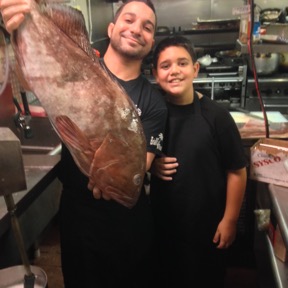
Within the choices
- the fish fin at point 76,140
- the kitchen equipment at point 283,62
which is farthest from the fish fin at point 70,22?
the kitchen equipment at point 283,62

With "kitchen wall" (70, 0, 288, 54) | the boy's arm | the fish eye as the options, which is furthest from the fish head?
"kitchen wall" (70, 0, 288, 54)

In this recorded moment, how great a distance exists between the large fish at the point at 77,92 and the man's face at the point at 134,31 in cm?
31

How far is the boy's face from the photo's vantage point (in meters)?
1.20

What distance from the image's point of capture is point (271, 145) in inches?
50.6

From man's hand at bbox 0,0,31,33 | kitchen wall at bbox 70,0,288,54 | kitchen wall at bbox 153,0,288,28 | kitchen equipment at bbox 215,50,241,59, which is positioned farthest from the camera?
kitchen wall at bbox 153,0,288,28

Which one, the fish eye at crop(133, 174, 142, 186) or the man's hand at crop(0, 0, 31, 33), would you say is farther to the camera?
the fish eye at crop(133, 174, 142, 186)

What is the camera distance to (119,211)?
1246mm

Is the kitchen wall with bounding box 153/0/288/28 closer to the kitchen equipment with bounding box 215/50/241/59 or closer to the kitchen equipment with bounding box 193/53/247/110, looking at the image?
the kitchen equipment with bounding box 215/50/241/59

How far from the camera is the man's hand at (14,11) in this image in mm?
653

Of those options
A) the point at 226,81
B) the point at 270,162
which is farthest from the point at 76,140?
the point at 226,81

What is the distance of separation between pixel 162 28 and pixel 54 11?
310 centimetres

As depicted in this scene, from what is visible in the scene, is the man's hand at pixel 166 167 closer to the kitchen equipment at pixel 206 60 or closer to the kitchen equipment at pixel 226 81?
the kitchen equipment at pixel 226 81

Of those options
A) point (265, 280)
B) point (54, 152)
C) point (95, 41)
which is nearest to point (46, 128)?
point (54, 152)

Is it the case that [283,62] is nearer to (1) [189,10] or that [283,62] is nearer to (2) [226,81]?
(2) [226,81]
